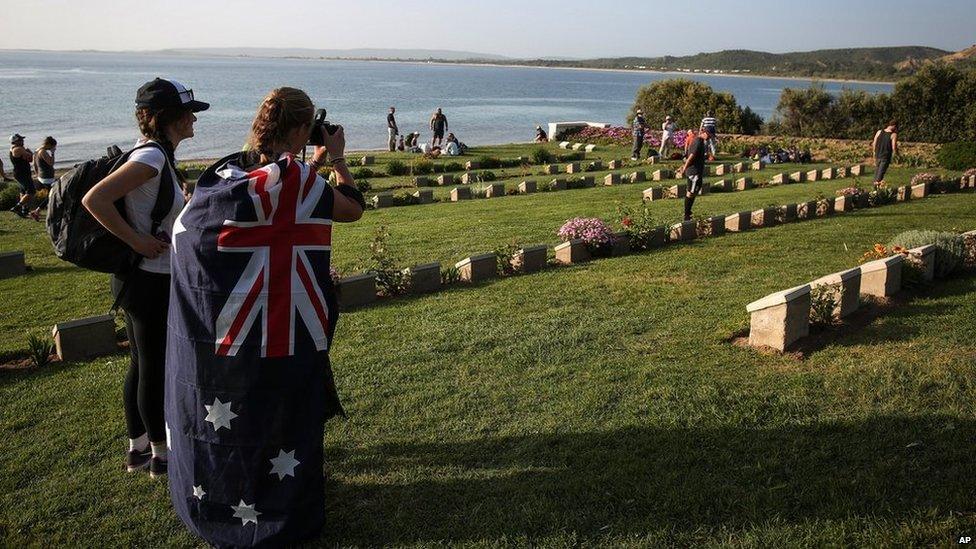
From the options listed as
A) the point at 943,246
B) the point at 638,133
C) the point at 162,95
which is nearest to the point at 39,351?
the point at 162,95

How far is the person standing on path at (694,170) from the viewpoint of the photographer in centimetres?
1302

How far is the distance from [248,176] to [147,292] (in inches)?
41.4

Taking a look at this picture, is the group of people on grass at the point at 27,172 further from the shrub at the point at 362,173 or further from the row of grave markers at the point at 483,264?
the shrub at the point at 362,173

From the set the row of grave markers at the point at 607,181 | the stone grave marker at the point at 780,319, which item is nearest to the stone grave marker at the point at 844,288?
the stone grave marker at the point at 780,319

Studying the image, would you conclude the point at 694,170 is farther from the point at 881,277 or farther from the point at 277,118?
the point at 277,118

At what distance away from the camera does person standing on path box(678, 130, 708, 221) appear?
13.0m

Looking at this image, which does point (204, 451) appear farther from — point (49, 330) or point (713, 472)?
point (49, 330)

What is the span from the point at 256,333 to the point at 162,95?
142 centimetres

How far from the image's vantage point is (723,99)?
122 ft

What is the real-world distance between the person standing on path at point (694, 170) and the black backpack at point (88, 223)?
9.88 m

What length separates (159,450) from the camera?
14.4 feet

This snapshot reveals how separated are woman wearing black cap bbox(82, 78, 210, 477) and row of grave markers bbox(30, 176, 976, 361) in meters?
2.73

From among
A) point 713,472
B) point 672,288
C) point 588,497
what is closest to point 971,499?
point 713,472

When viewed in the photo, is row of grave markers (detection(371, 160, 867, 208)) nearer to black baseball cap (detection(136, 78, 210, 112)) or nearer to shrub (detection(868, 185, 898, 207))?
shrub (detection(868, 185, 898, 207))
